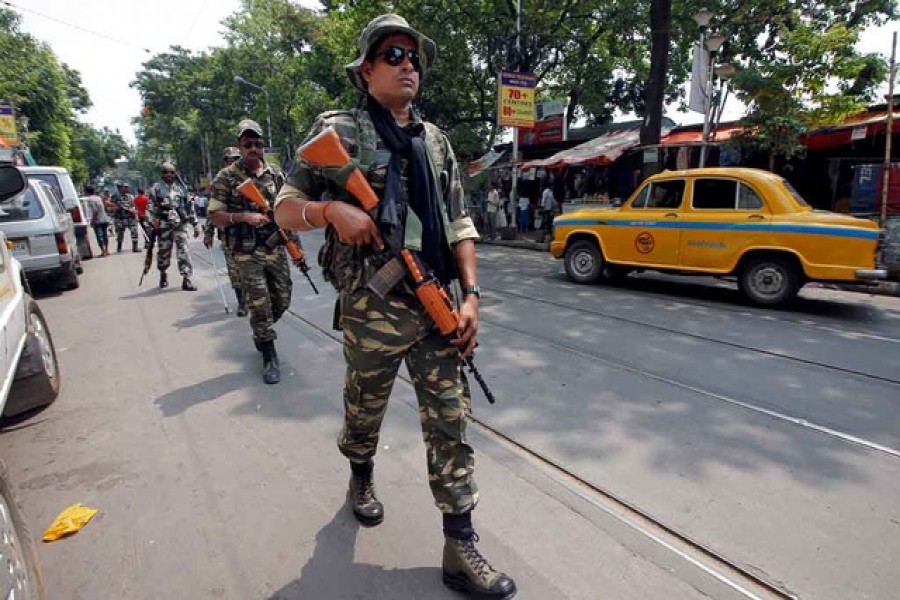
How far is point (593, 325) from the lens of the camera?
559cm

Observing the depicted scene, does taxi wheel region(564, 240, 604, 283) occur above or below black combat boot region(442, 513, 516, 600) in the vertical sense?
above

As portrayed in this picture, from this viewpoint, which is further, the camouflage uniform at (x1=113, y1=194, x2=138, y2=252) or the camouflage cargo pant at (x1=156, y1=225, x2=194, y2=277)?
the camouflage uniform at (x1=113, y1=194, x2=138, y2=252)

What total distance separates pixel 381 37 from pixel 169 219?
7.04 metres

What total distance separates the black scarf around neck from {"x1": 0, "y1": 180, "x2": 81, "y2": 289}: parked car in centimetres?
767

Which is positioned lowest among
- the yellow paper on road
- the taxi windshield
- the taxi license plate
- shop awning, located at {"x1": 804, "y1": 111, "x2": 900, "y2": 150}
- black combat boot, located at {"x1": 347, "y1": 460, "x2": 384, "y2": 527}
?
the yellow paper on road

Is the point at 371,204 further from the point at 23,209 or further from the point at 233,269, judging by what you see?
the point at 23,209

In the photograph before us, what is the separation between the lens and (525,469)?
2797 mm

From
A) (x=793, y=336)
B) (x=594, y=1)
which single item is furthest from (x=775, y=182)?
(x=594, y=1)

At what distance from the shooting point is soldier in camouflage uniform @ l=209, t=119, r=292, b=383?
165 inches

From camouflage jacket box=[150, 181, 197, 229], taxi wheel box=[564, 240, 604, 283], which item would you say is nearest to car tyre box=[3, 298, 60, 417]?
camouflage jacket box=[150, 181, 197, 229]

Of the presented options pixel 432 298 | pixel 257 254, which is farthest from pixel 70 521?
pixel 257 254

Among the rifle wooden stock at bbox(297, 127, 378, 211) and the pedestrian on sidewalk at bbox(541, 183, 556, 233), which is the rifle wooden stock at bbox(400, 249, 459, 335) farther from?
the pedestrian on sidewalk at bbox(541, 183, 556, 233)

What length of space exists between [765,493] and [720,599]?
878 mm

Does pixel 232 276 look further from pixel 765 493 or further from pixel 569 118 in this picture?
pixel 569 118
